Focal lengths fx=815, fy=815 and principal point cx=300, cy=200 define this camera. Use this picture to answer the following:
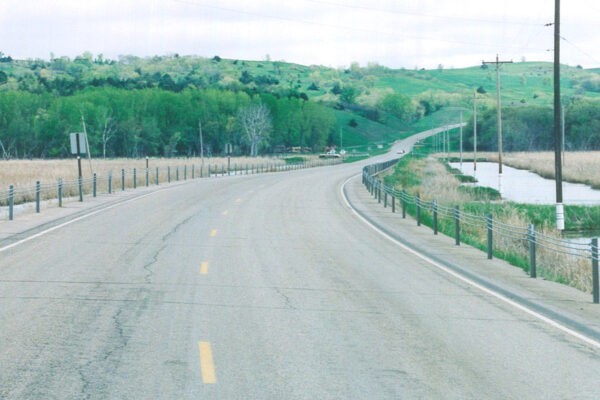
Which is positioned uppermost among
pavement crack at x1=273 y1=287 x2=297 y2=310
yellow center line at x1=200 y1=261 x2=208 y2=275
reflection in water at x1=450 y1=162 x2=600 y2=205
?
yellow center line at x1=200 y1=261 x2=208 y2=275

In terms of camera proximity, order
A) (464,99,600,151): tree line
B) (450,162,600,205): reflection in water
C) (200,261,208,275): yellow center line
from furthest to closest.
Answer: (464,99,600,151): tree line
(450,162,600,205): reflection in water
(200,261,208,275): yellow center line

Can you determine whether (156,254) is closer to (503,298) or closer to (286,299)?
(286,299)

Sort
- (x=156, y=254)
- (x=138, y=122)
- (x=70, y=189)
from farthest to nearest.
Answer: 1. (x=138, y=122)
2. (x=70, y=189)
3. (x=156, y=254)

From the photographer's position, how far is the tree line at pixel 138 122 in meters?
135

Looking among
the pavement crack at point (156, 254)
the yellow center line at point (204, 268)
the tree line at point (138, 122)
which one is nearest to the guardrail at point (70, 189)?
the pavement crack at point (156, 254)

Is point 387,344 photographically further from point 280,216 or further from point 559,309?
point 280,216

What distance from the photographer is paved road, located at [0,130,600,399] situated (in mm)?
7512

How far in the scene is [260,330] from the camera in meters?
9.95

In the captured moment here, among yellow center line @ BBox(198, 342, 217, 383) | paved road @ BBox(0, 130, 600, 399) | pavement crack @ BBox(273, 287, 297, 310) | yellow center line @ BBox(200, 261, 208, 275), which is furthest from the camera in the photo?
yellow center line @ BBox(200, 261, 208, 275)

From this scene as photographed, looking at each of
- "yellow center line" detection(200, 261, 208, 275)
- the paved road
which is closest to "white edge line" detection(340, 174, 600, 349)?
the paved road

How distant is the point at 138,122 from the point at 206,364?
452 feet

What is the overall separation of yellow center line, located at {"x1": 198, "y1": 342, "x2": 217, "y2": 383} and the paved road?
0.07 ft

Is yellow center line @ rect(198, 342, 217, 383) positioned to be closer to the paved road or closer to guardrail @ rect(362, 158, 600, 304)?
the paved road

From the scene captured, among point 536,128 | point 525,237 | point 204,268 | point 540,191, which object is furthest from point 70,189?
point 536,128
